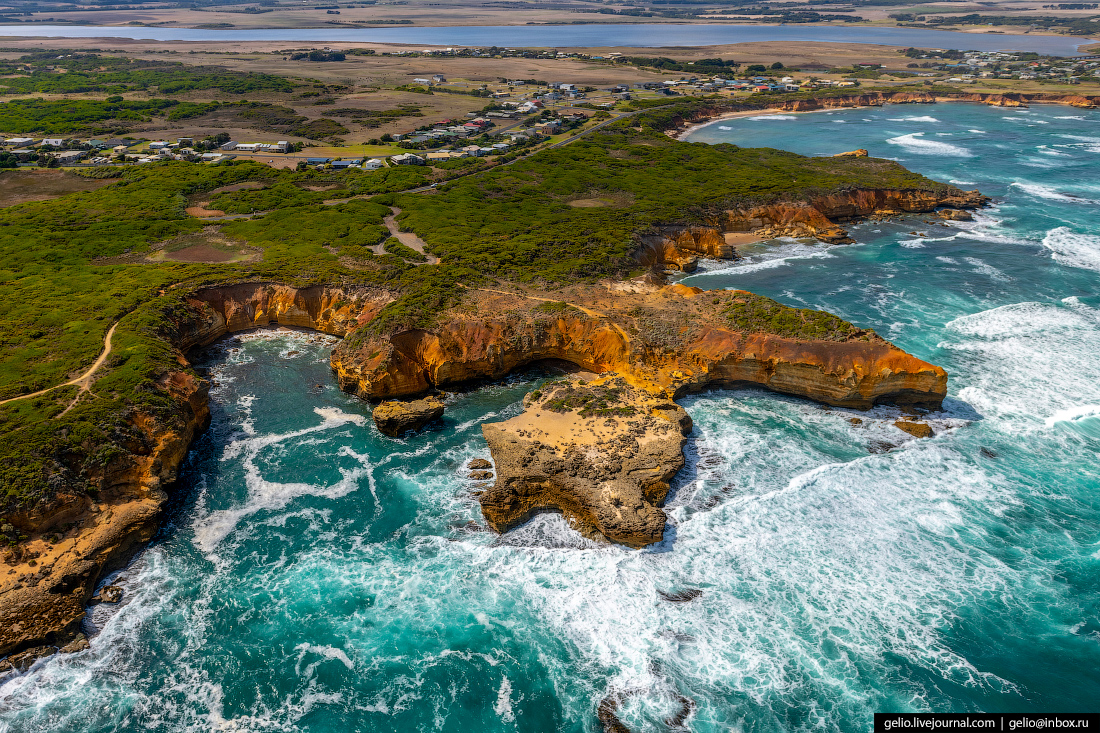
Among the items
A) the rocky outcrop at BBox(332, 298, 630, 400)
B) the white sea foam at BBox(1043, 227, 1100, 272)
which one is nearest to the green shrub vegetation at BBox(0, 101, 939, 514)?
the rocky outcrop at BBox(332, 298, 630, 400)

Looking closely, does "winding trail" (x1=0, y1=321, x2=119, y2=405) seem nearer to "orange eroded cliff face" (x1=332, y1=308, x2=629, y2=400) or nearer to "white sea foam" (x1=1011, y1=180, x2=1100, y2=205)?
"orange eroded cliff face" (x1=332, y1=308, x2=629, y2=400)

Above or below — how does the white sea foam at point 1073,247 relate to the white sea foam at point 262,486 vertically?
above

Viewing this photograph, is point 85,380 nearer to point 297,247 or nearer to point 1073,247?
point 297,247

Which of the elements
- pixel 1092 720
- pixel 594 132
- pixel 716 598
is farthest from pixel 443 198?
pixel 1092 720

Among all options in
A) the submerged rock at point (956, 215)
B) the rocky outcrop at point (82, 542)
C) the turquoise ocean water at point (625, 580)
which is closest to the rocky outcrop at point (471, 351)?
A: the turquoise ocean water at point (625, 580)

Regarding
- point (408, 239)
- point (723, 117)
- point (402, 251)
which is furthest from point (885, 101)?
point (402, 251)

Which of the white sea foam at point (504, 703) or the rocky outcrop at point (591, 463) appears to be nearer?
the white sea foam at point (504, 703)

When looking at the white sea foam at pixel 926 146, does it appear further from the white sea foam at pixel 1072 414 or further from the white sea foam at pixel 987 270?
the white sea foam at pixel 1072 414
